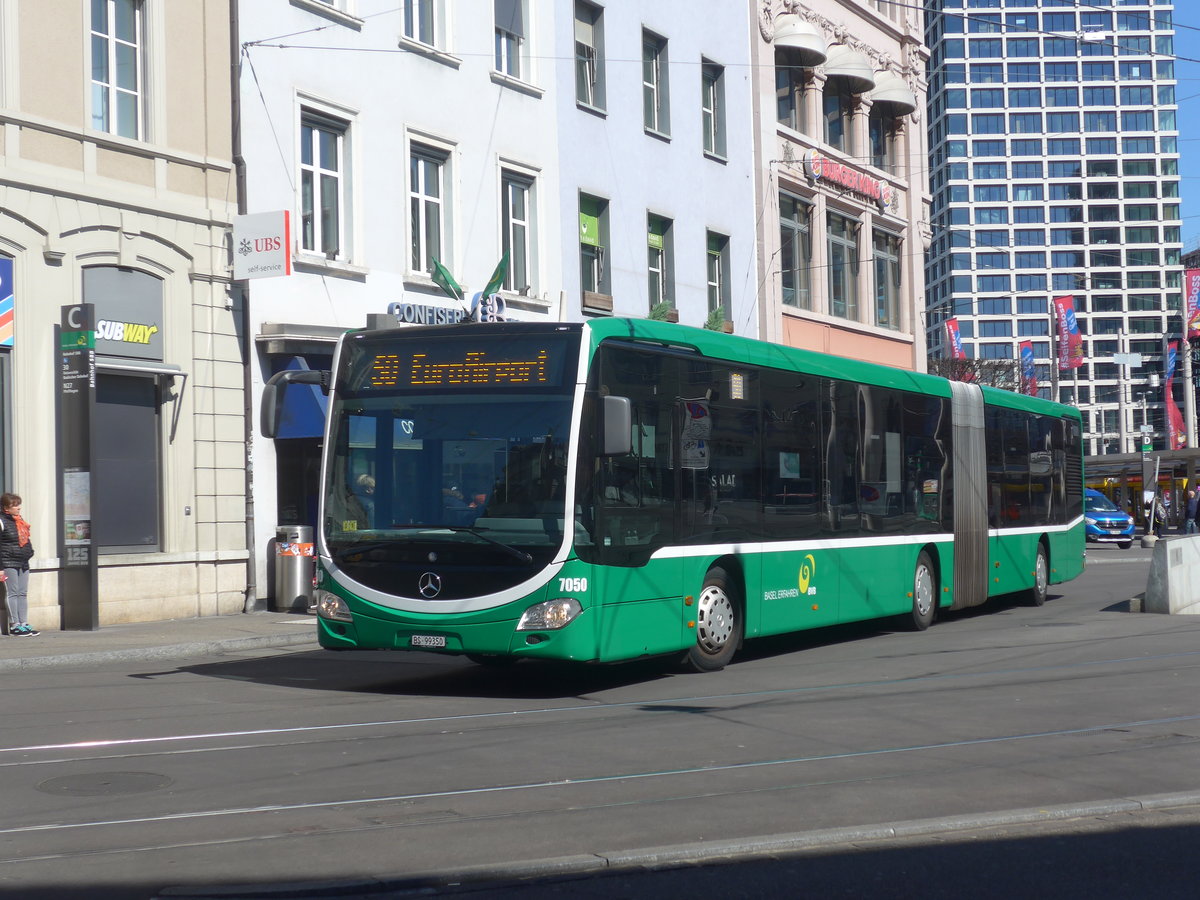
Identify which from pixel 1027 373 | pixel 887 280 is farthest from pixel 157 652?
pixel 1027 373

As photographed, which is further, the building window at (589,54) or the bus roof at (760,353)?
the building window at (589,54)

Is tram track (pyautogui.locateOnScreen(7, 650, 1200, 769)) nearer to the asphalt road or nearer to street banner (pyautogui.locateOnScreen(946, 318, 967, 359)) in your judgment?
the asphalt road

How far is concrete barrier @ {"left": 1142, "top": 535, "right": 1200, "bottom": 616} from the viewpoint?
19297 millimetres

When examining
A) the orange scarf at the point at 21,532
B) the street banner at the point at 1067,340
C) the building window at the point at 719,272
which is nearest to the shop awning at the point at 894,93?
the building window at the point at 719,272

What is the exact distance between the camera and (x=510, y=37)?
86.4ft

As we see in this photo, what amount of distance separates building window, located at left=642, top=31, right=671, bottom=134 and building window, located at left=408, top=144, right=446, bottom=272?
23.3ft

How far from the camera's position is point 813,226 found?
35906 millimetres

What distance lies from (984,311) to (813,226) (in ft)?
353

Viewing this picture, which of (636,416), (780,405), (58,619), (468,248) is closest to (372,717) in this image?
(636,416)

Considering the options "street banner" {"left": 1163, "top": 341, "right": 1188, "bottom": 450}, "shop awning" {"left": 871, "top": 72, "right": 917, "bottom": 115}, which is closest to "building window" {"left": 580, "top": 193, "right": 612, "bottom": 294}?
"shop awning" {"left": 871, "top": 72, "right": 917, "bottom": 115}

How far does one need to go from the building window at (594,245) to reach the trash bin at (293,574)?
9.50m

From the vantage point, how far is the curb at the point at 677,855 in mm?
5473

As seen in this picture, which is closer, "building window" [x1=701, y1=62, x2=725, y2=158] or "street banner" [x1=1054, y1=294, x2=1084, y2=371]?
"building window" [x1=701, y1=62, x2=725, y2=158]

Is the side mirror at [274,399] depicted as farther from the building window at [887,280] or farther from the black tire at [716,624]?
the building window at [887,280]
